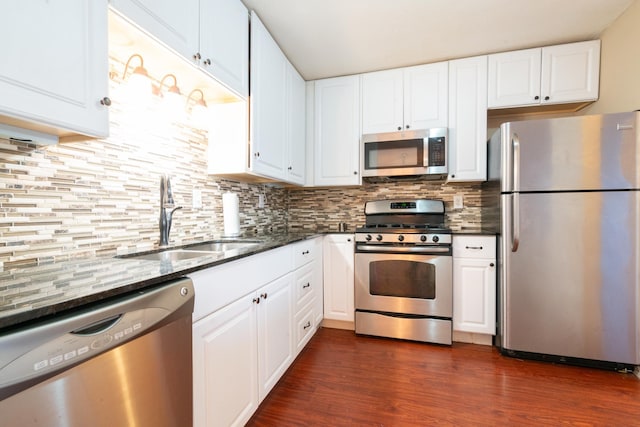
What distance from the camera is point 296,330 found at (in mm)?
1920

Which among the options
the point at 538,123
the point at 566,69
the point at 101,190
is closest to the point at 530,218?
the point at 538,123

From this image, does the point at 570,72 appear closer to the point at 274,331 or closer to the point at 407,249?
the point at 407,249

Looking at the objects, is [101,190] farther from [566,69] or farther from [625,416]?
[566,69]

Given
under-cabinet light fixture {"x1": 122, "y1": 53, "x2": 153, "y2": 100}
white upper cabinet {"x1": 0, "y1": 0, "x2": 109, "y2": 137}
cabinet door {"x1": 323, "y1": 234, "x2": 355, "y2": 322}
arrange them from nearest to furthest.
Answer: white upper cabinet {"x1": 0, "y1": 0, "x2": 109, "y2": 137}, under-cabinet light fixture {"x1": 122, "y1": 53, "x2": 153, "y2": 100}, cabinet door {"x1": 323, "y1": 234, "x2": 355, "y2": 322}

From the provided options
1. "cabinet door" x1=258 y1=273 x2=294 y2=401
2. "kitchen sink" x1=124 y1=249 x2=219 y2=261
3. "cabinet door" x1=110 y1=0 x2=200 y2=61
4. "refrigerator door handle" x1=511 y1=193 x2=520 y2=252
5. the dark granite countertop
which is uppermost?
"cabinet door" x1=110 y1=0 x2=200 y2=61

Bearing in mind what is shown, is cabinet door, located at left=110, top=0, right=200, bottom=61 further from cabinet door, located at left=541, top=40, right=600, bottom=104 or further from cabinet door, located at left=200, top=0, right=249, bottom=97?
cabinet door, located at left=541, top=40, right=600, bottom=104

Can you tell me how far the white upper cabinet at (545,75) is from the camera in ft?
7.18

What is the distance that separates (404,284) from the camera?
A: 235 cm

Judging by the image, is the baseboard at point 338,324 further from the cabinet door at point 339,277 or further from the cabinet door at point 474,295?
the cabinet door at point 474,295

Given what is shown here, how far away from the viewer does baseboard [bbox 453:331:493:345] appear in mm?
2314

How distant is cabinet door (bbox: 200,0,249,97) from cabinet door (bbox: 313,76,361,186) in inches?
43.7

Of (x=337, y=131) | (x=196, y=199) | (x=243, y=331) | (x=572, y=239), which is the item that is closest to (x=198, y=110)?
(x=196, y=199)

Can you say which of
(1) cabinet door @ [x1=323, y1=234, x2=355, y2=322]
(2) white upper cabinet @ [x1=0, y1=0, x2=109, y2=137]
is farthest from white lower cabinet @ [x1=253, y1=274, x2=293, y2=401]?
(2) white upper cabinet @ [x1=0, y1=0, x2=109, y2=137]

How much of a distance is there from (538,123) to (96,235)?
2729 mm
